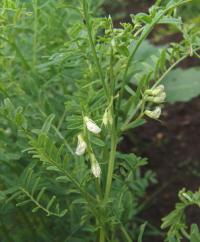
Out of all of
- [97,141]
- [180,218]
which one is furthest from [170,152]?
[97,141]

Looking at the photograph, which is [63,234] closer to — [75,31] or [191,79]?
[75,31]

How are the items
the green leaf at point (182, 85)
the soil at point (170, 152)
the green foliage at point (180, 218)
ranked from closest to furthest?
the green foliage at point (180, 218) < the soil at point (170, 152) < the green leaf at point (182, 85)

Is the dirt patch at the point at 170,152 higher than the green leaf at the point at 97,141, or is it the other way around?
the green leaf at the point at 97,141

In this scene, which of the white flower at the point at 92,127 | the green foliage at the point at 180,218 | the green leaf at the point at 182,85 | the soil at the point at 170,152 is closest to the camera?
the white flower at the point at 92,127

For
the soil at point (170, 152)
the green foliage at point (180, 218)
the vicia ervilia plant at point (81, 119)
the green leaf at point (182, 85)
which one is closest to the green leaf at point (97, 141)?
the vicia ervilia plant at point (81, 119)

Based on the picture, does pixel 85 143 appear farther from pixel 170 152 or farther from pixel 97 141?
pixel 170 152

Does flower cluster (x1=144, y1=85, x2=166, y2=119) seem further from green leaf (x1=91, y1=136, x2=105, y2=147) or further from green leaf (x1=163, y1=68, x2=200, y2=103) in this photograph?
green leaf (x1=163, y1=68, x2=200, y2=103)

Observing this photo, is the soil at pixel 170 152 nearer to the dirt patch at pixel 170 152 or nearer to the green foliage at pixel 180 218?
the dirt patch at pixel 170 152
